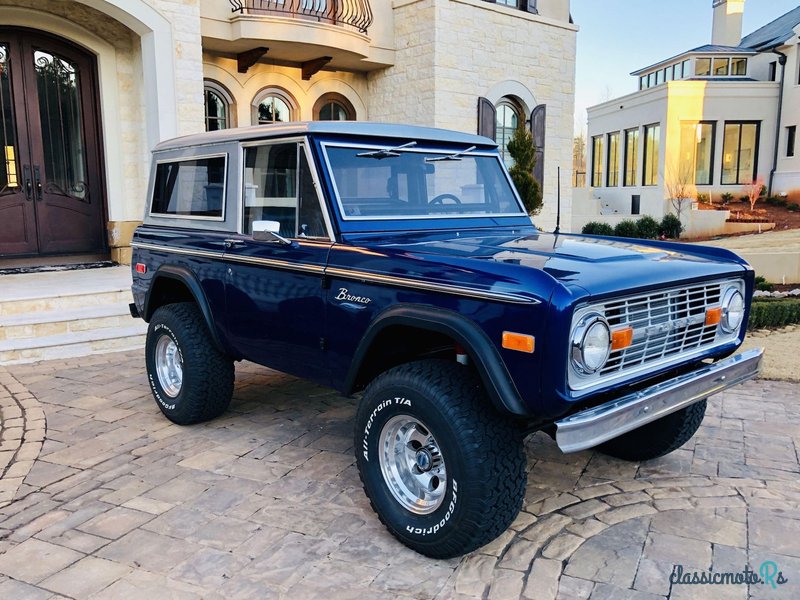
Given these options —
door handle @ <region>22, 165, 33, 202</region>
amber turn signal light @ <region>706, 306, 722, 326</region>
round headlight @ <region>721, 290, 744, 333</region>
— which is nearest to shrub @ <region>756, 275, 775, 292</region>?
round headlight @ <region>721, 290, 744, 333</region>

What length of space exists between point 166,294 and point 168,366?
0.54m

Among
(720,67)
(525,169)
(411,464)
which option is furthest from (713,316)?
(720,67)

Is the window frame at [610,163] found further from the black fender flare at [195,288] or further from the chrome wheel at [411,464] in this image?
the chrome wheel at [411,464]

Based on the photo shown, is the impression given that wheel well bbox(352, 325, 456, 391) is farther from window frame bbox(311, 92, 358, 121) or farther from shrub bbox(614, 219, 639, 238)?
shrub bbox(614, 219, 639, 238)

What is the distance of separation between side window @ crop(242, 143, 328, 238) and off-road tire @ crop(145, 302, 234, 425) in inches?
34.5

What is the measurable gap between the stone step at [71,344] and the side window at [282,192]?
3646mm

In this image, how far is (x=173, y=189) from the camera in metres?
4.95

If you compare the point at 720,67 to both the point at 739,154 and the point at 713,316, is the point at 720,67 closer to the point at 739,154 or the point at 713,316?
the point at 739,154

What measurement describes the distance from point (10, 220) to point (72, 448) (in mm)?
6251

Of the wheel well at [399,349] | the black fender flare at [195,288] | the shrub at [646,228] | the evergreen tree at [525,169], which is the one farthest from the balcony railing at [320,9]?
the shrub at [646,228]

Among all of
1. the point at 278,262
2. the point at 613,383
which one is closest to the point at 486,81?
the point at 278,262

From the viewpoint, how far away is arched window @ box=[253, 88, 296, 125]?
12258 millimetres

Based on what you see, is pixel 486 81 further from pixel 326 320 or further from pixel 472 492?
pixel 472 492

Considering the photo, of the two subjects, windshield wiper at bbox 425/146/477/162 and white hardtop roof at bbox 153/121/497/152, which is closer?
white hardtop roof at bbox 153/121/497/152
